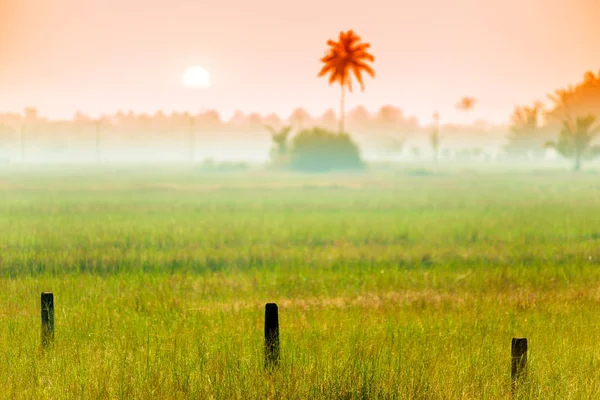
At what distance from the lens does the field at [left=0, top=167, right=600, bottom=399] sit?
10.9 metres

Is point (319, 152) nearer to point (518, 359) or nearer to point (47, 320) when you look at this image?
point (47, 320)

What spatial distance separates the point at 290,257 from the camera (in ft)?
79.0

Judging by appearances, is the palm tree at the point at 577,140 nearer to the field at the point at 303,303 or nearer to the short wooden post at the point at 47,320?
the field at the point at 303,303

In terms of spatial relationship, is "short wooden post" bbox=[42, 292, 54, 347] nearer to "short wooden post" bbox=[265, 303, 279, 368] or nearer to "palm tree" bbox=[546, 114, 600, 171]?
"short wooden post" bbox=[265, 303, 279, 368]

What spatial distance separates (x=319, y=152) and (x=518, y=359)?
275ft

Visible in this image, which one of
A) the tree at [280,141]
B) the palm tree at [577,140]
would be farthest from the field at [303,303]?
the palm tree at [577,140]

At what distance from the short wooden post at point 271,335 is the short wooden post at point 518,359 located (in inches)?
114

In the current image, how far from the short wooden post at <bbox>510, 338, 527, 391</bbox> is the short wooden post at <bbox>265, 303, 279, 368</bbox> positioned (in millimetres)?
2901

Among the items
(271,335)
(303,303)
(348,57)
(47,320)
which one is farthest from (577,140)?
(271,335)

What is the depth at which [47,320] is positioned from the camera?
495 inches

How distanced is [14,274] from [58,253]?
3.16 meters

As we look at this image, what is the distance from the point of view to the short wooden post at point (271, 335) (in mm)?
10203

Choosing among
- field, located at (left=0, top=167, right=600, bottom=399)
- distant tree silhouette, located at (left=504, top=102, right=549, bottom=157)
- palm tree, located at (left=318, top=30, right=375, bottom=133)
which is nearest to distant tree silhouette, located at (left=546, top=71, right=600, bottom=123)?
distant tree silhouette, located at (left=504, top=102, right=549, bottom=157)

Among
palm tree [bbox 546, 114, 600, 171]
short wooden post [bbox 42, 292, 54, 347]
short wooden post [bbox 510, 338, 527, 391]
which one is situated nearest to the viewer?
short wooden post [bbox 510, 338, 527, 391]
